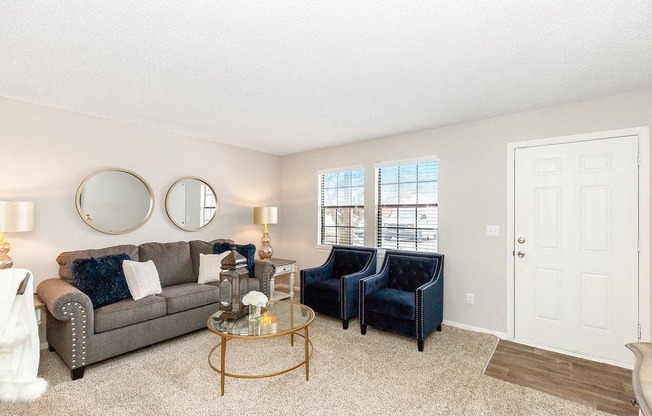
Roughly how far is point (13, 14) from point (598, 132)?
4455 millimetres

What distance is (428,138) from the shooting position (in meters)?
4.01

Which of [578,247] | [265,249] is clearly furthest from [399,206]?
[265,249]

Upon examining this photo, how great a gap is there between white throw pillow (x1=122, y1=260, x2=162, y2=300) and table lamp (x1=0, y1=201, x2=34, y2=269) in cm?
85

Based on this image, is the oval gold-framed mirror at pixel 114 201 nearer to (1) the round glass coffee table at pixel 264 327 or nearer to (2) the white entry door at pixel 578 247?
(1) the round glass coffee table at pixel 264 327

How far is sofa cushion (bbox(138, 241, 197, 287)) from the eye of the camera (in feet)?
12.2

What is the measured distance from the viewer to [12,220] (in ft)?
8.95

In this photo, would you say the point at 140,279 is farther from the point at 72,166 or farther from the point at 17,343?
the point at 72,166

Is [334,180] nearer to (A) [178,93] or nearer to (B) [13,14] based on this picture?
(A) [178,93]

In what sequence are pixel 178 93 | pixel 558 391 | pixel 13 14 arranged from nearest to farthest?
1. pixel 13 14
2. pixel 558 391
3. pixel 178 93

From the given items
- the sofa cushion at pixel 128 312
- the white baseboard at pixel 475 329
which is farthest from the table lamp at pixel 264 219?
the white baseboard at pixel 475 329

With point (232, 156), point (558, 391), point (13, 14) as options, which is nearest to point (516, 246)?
point (558, 391)

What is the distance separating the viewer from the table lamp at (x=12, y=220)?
270cm

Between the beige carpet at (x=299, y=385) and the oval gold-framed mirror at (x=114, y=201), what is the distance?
4.59ft

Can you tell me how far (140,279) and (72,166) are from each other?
147 cm
